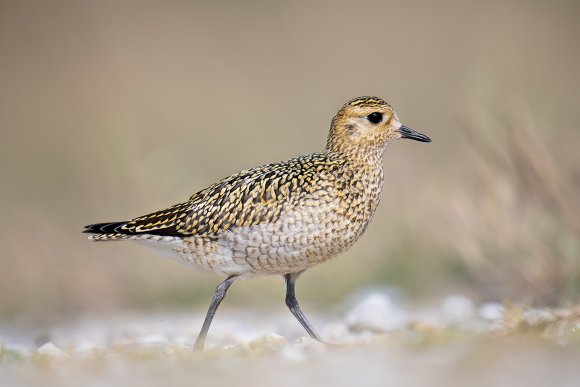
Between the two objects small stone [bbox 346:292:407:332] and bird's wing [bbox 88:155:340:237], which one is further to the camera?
small stone [bbox 346:292:407:332]

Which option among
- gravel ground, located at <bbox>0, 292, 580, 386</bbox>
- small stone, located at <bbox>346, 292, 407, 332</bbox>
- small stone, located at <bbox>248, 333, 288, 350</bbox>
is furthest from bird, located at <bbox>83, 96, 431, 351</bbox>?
small stone, located at <bbox>346, 292, 407, 332</bbox>

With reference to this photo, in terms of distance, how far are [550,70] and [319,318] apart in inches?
407

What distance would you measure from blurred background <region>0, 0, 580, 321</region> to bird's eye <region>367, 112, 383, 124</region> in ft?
5.78

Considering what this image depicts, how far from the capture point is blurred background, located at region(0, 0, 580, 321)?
Answer: 883 centimetres

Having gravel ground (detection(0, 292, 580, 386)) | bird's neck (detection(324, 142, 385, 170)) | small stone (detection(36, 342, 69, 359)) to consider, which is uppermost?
bird's neck (detection(324, 142, 385, 170))

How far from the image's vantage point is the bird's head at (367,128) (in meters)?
7.42

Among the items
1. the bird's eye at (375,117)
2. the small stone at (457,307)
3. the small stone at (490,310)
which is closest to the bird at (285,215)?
the bird's eye at (375,117)

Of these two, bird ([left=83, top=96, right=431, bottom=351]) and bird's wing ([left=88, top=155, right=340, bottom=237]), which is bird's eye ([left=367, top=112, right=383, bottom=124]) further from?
bird's wing ([left=88, top=155, right=340, bottom=237])

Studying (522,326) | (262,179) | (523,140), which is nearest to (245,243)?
(262,179)

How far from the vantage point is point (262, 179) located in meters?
7.12

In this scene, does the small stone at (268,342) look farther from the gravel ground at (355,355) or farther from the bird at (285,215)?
the bird at (285,215)

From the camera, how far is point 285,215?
6777 millimetres

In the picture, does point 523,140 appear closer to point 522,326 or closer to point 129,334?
point 522,326

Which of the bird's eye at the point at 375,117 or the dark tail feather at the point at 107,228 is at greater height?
the bird's eye at the point at 375,117
